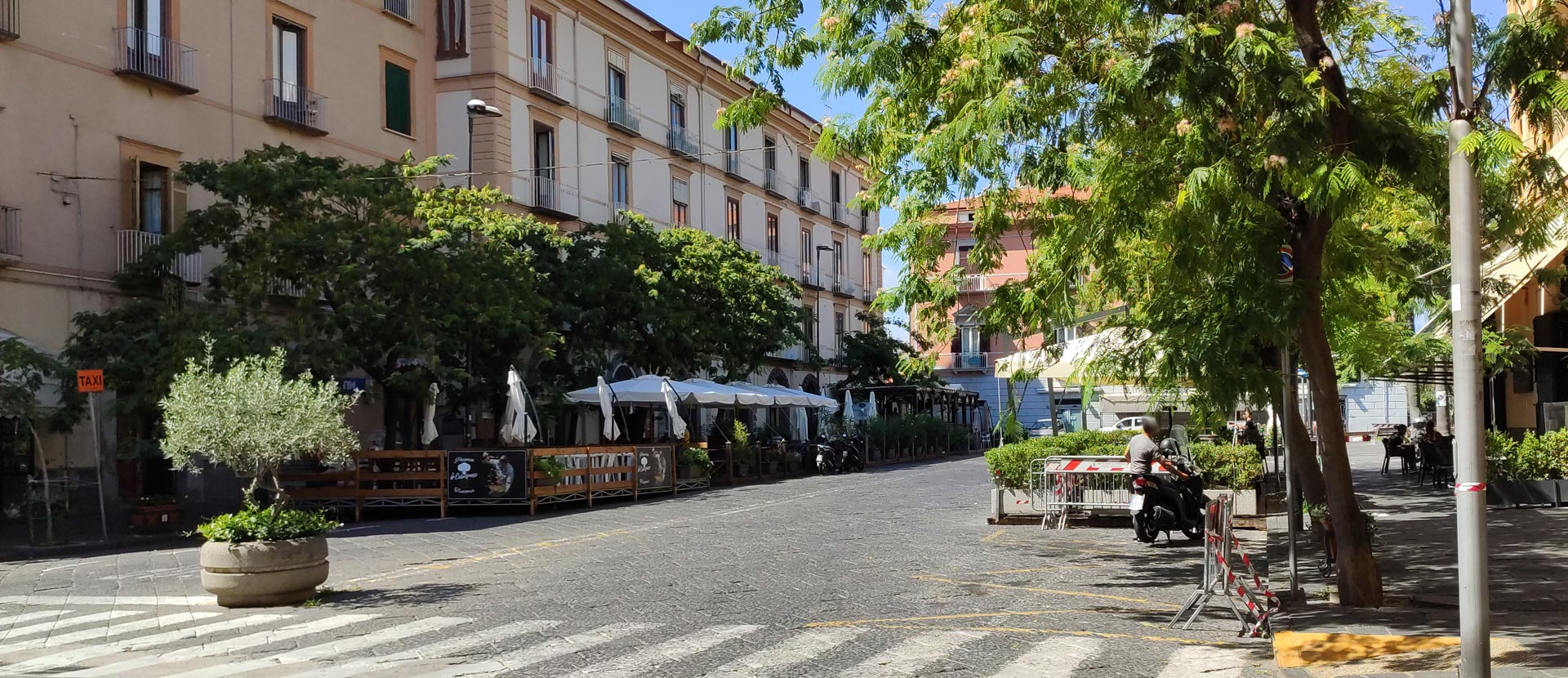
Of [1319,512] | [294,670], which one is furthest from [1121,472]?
[294,670]

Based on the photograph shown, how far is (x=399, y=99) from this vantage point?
1180 inches

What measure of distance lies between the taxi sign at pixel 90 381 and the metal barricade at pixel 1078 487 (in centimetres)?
1177

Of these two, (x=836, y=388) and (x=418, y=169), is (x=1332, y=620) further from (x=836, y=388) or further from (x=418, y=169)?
(x=836, y=388)

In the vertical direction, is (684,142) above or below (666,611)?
above

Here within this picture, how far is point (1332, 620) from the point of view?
9.02m

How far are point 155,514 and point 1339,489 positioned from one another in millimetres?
15751

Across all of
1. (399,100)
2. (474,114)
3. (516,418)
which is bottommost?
(516,418)

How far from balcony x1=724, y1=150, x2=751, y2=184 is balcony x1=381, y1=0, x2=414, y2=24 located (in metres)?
14.4

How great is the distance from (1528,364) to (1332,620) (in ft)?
50.4

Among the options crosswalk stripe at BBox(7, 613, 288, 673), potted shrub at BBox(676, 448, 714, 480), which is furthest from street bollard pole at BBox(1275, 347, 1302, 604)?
potted shrub at BBox(676, 448, 714, 480)

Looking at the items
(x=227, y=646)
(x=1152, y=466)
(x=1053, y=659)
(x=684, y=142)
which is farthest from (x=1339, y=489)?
(x=684, y=142)

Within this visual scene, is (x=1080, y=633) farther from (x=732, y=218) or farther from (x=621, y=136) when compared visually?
(x=732, y=218)

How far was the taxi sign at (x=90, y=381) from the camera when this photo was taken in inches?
700

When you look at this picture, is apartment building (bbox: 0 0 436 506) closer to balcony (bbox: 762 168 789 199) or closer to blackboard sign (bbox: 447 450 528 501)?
blackboard sign (bbox: 447 450 528 501)
